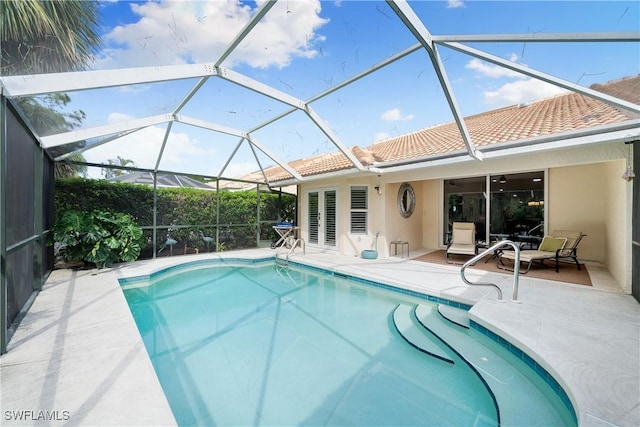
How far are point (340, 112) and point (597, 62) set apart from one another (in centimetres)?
463

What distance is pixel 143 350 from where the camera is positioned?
331 centimetres

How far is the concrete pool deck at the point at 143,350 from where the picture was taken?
229 cm

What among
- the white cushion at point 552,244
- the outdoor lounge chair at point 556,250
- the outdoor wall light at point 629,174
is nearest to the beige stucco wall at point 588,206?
the outdoor lounge chair at point 556,250

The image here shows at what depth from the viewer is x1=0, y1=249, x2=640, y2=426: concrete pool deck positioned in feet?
7.53

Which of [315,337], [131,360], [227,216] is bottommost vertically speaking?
[315,337]

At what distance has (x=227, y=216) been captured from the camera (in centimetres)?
1194

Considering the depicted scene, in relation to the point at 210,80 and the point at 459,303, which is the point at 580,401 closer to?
the point at 459,303

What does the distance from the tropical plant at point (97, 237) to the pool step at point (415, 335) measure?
7787 millimetres

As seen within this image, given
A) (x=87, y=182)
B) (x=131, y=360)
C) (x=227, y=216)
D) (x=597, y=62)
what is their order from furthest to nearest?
(x=227, y=216) < (x=87, y=182) < (x=597, y=62) < (x=131, y=360)

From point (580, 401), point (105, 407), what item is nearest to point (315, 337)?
point (105, 407)

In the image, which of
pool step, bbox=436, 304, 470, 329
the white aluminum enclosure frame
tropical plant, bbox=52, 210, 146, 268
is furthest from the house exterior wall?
tropical plant, bbox=52, 210, 146, 268

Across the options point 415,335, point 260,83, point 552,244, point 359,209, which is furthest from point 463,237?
point 260,83

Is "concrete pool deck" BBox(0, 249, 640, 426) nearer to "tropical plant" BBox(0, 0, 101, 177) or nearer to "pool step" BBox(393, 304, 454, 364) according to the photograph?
"pool step" BBox(393, 304, 454, 364)

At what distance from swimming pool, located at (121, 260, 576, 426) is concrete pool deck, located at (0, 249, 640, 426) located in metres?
0.37
